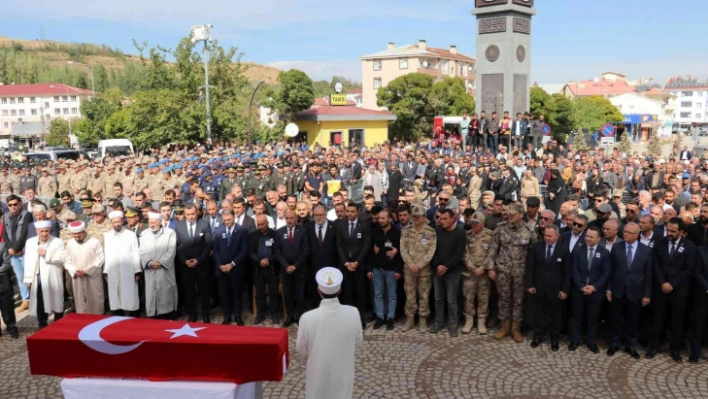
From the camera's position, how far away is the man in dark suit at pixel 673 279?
6.32m

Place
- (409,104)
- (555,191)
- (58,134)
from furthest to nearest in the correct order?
(58,134), (409,104), (555,191)

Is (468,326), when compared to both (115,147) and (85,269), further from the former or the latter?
(115,147)

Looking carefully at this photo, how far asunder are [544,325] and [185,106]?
89.7ft

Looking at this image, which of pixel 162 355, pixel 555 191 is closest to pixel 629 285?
pixel 162 355

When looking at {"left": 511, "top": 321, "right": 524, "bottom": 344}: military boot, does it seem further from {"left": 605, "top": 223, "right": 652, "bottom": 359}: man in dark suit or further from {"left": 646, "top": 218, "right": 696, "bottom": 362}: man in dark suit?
{"left": 646, "top": 218, "right": 696, "bottom": 362}: man in dark suit

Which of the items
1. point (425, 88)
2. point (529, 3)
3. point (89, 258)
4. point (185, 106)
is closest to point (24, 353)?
point (89, 258)

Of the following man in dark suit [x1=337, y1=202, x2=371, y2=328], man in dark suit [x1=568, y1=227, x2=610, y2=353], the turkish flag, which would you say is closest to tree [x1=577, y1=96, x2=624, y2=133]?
man in dark suit [x1=568, y1=227, x2=610, y2=353]

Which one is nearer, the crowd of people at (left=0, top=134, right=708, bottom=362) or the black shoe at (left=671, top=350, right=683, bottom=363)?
the black shoe at (left=671, top=350, right=683, bottom=363)

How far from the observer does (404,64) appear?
70.4m

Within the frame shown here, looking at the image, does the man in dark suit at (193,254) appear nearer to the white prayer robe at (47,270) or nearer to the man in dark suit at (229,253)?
the man in dark suit at (229,253)

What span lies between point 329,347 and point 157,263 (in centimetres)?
423

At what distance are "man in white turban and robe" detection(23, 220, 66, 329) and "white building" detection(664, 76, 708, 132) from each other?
13747 centimetres

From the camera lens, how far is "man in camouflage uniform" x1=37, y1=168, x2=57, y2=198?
16609mm

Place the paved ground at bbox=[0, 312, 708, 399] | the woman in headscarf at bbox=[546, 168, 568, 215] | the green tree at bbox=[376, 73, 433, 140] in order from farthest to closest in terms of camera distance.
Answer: the green tree at bbox=[376, 73, 433, 140]
the woman in headscarf at bbox=[546, 168, 568, 215]
the paved ground at bbox=[0, 312, 708, 399]
